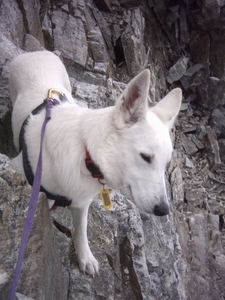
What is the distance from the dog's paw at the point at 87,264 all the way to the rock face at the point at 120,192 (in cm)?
8

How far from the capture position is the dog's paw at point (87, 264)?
332 centimetres

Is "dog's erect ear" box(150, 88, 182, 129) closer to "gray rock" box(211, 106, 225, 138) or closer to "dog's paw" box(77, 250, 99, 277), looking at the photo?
"dog's paw" box(77, 250, 99, 277)

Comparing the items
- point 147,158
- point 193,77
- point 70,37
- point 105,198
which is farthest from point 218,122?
point 147,158

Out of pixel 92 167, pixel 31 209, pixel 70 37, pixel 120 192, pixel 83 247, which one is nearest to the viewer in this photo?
pixel 31 209

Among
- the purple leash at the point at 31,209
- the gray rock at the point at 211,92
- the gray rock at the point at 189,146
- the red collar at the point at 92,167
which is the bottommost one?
the gray rock at the point at 189,146

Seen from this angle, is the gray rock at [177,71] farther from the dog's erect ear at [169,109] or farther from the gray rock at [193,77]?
the dog's erect ear at [169,109]

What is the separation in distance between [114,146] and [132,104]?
0.34 m

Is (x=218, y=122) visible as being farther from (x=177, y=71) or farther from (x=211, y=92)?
(x=177, y=71)

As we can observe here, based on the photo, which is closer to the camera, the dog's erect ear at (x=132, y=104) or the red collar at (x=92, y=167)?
the dog's erect ear at (x=132, y=104)

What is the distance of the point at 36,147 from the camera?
9.24 feet

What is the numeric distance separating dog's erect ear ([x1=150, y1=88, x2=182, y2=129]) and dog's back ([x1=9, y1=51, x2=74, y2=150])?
1129mm

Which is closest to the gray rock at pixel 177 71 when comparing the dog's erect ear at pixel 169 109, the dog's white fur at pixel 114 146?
the dog's erect ear at pixel 169 109

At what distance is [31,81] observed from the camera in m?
3.59

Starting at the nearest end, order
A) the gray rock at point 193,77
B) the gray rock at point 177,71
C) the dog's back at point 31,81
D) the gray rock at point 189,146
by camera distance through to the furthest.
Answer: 1. the dog's back at point 31,81
2. the gray rock at point 189,146
3. the gray rock at point 177,71
4. the gray rock at point 193,77
